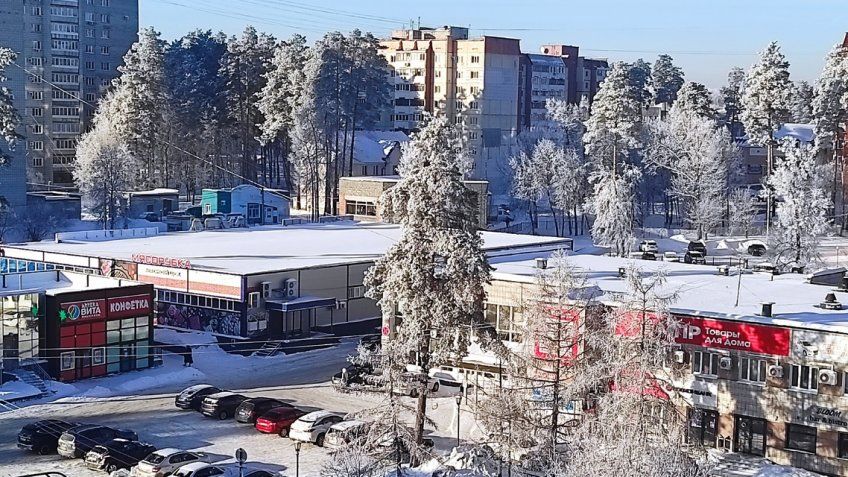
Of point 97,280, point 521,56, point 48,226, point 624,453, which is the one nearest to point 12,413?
point 97,280

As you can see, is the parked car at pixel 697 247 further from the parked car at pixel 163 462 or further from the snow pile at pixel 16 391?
the parked car at pixel 163 462

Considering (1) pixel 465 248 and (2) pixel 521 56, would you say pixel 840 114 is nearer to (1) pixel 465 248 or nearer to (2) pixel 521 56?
(2) pixel 521 56

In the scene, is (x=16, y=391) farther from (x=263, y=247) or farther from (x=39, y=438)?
(x=263, y=247)

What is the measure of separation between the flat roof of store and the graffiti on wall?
4.91ft

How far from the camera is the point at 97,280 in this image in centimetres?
3647

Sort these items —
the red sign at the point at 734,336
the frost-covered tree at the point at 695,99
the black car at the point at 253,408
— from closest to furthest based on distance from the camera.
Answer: the red sign at the point at 734,336, the black car at the point at 253,408, the frost-covered tree at the point at 695,99

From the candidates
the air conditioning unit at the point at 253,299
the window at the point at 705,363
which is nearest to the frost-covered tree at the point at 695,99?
the air conditioning unit at the point at 253,299

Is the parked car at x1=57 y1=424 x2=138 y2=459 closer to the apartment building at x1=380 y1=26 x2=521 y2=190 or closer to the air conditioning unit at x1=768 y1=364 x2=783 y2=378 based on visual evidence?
the air conditioning unit at x1=768 y1=364 x2=783 y2=378

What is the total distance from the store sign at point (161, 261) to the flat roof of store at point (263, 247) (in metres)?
0.33

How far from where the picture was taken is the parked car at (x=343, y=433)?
86.7 ft

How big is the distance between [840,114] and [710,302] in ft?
143

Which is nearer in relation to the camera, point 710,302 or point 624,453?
point 624,453

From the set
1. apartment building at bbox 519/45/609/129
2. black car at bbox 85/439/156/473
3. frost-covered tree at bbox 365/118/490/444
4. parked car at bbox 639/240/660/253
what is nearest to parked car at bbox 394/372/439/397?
frost-covered tree at bbox 365/118/490/444

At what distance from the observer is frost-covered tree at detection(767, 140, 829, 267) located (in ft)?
180
